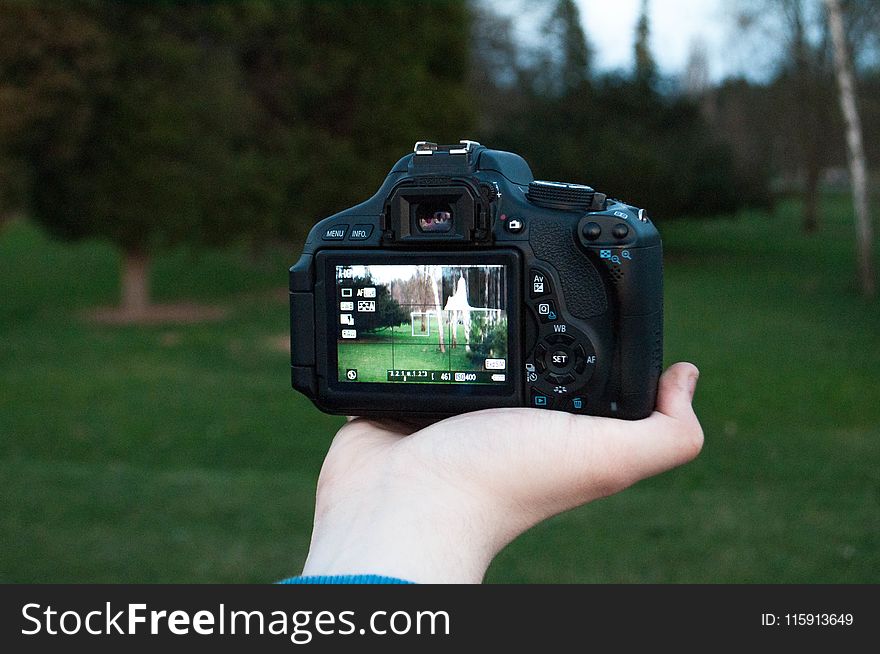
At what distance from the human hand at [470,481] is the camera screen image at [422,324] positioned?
0.47 ft

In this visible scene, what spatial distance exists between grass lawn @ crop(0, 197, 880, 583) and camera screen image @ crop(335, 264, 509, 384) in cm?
247

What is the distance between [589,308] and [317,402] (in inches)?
23.9

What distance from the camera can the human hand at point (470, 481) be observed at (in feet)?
5.01

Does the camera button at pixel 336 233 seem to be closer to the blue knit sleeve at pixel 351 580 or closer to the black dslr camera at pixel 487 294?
the black dslr camera at pixel 487 294

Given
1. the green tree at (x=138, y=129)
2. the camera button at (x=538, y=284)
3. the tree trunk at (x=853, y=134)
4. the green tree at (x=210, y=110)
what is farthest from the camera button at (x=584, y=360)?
the tree trunk at (x=853, y=134)

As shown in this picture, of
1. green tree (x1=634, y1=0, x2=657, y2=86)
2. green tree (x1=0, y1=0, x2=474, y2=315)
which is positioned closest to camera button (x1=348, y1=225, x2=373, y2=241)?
green tree (x1=0, y1=0, x2=474, y2=315)

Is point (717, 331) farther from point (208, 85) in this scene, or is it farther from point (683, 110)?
point (683, 110)

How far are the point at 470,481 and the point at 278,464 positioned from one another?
468cm

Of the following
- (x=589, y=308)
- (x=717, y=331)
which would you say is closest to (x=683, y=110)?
(x=717, y=331)

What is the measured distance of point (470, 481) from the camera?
169 centimetres

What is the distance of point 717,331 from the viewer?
38.8ft

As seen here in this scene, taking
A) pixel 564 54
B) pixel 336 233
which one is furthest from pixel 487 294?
pixel 564 54

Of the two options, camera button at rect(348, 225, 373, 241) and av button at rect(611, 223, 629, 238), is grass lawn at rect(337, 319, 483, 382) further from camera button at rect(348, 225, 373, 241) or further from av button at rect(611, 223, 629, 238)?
av button at rect(611, 223, 629, 238)

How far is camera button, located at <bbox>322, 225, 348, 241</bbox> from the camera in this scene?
2.07 metres
